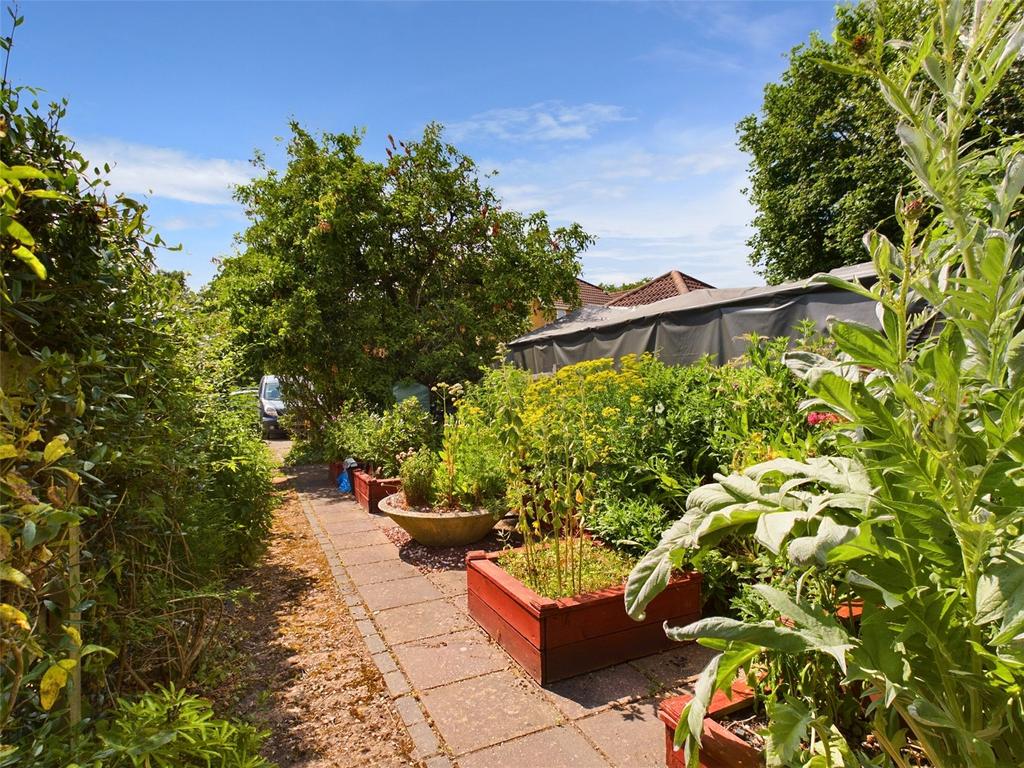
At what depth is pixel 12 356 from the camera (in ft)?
4.84

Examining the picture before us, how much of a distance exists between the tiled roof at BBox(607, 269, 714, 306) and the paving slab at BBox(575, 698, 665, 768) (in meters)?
16.3

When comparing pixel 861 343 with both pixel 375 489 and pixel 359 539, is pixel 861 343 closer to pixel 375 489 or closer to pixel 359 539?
pixel 359 539

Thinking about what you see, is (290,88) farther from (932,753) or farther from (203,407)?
(932,753)

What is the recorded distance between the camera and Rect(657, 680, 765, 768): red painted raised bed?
1.78m

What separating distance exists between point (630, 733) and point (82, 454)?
8.04 ft

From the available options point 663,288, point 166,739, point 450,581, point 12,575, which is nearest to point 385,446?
point 450,581

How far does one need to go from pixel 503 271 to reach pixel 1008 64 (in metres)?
10.1

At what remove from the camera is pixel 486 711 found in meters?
2.65

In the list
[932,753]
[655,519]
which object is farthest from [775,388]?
[932,753]

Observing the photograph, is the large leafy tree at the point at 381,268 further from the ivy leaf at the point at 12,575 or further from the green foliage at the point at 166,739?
the ivy leaf at the point at 12,575

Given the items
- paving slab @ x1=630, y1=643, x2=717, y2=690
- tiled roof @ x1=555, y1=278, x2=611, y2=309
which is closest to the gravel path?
paving slab @ x1=630, y1=643, x2=717, y2=690

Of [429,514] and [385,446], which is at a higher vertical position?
[385,446]

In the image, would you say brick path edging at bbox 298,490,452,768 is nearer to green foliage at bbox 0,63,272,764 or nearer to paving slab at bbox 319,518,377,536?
green foliage at bbox 0,63,272,764

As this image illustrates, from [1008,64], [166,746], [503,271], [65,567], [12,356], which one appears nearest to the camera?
[1008,64]
